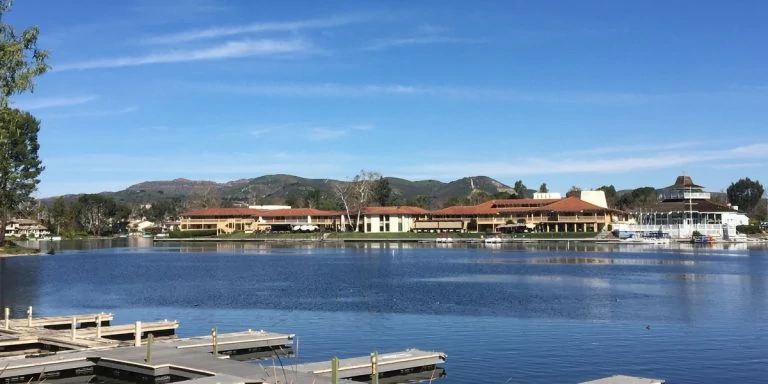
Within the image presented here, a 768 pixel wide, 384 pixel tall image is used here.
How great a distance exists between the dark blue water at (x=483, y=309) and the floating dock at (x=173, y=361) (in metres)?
1.53

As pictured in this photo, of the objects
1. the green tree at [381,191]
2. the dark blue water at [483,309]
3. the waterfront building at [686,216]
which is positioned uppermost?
the green tree at [381,191]

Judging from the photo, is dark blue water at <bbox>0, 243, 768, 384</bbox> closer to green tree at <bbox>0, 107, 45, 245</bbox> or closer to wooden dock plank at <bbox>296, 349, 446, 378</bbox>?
wooden dock plank at <bbox>296, 349, 446, 378</bbox>

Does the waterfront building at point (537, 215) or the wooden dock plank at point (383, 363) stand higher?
the waterfront building at point (537, 215)

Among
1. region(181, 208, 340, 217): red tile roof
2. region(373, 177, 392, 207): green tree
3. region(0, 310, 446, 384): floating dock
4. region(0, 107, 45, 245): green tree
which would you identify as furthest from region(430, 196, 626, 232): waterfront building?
region(0, 310, 446, 384): floating dock

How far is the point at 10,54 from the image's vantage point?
918 inches

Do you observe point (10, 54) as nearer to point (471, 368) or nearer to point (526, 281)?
point (471, 368)

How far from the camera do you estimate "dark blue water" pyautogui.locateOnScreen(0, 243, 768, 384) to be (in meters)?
24.5

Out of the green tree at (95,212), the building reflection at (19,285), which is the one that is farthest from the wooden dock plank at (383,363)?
the green tree at (95,212)

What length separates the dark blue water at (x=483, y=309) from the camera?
2452 cm

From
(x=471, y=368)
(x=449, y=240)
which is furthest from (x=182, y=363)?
(x=449, y=240)

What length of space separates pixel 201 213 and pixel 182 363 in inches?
5988

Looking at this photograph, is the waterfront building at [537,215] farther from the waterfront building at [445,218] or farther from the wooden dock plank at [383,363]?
the wooden dock plank at [383,363]

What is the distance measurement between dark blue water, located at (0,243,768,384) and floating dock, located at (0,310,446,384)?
1.53 metres

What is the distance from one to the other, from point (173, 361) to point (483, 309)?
64.4 ft
